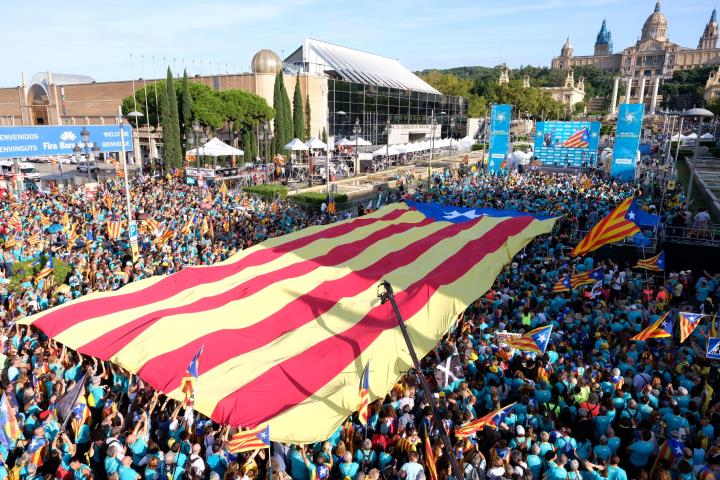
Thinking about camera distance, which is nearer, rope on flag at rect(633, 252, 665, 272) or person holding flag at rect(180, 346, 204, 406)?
person holding flag at rect(180, 346, 204, 406)

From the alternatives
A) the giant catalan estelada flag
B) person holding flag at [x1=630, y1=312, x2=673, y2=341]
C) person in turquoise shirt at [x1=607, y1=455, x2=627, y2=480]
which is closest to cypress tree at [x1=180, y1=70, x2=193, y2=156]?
the giant catalan estelada flag

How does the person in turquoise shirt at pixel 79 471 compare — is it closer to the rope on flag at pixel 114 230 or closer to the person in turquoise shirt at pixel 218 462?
the person in turquoise shirt at pixel 218 462

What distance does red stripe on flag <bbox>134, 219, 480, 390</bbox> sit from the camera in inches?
305

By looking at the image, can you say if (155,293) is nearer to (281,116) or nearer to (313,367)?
(313,367)

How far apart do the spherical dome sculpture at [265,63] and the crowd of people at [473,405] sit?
34.4 meters

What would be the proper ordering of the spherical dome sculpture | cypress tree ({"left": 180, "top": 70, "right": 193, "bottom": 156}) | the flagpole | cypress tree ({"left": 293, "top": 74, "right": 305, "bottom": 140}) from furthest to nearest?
the spherical dome sculpture → cypress tree ({"left": 293, "top": 74, "right": 305, "bottom": 140}) → cypress tree ({"left": 180, "top": 70, "right": 193, "bottom": 156}) → the flagpole

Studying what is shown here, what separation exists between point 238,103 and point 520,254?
28787 mm

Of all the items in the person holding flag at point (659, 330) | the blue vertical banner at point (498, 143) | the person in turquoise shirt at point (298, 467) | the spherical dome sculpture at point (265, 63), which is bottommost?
the person in turquoise shirt at point (298, 467)

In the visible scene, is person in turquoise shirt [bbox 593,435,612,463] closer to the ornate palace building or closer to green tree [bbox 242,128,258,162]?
green tree [bbox 242,128,258,162]

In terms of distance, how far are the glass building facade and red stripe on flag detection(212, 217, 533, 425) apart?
107 feet

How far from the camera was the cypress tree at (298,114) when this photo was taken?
4250 cm

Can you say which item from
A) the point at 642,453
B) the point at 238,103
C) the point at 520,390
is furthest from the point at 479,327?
the point at 238,103

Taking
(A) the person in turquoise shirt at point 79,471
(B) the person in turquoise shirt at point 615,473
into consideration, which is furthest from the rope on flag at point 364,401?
(A) the person in turquoise shirt at point 79,471

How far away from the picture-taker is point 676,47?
148 meters
